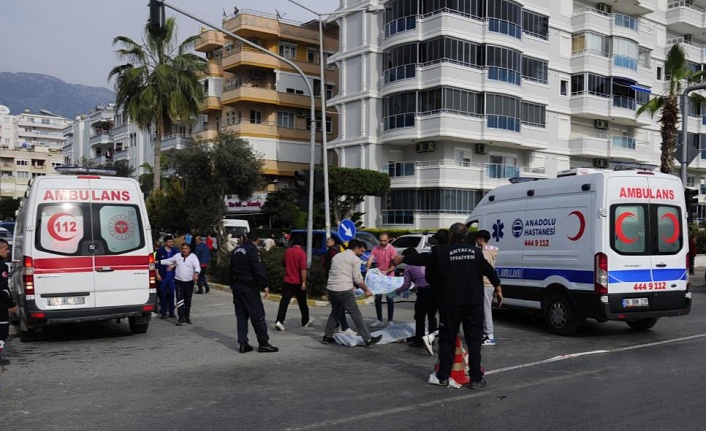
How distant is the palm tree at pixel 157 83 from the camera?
3228 centimetres

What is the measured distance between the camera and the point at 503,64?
3912 centimetres

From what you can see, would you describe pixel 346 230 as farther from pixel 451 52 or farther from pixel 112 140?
pixel 112 140

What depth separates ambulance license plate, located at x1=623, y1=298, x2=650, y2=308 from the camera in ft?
33.7

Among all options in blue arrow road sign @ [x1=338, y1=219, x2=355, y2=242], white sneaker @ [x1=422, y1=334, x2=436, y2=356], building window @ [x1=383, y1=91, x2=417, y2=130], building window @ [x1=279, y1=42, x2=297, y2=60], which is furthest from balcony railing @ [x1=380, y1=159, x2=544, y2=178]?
white sneaker @ [x1=422, y1=334, x2=436, y2=356]

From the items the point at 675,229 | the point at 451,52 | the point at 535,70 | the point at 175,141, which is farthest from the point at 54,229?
the point at 175,141

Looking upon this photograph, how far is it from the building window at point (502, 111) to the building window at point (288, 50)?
17.2 metres

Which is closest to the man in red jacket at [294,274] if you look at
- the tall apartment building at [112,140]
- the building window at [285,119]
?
the building window at [285,119]

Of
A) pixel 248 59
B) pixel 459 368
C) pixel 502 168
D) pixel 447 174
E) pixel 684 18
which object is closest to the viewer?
pixel 459 368

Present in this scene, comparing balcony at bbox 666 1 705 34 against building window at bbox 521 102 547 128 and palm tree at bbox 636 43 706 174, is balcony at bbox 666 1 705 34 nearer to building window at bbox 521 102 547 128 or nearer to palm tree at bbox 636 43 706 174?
building window at bbox 521 102 547 128

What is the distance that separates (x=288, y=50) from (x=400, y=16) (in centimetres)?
1263

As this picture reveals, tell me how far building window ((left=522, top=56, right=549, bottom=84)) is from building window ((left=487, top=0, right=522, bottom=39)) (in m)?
2.55

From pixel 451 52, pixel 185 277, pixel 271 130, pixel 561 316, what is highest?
pixel 451 52

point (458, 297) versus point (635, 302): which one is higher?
point (458, 297)

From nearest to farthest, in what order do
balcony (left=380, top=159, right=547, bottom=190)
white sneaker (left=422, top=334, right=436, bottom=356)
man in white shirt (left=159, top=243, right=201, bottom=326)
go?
1. white sneaker (left=422, top=334, right=436, bottom=356)
2. man in white shirt (left=159, top=243, right=201, bottom=326)
3. balcony (left=380, top=159, right=547, bottom=190)
